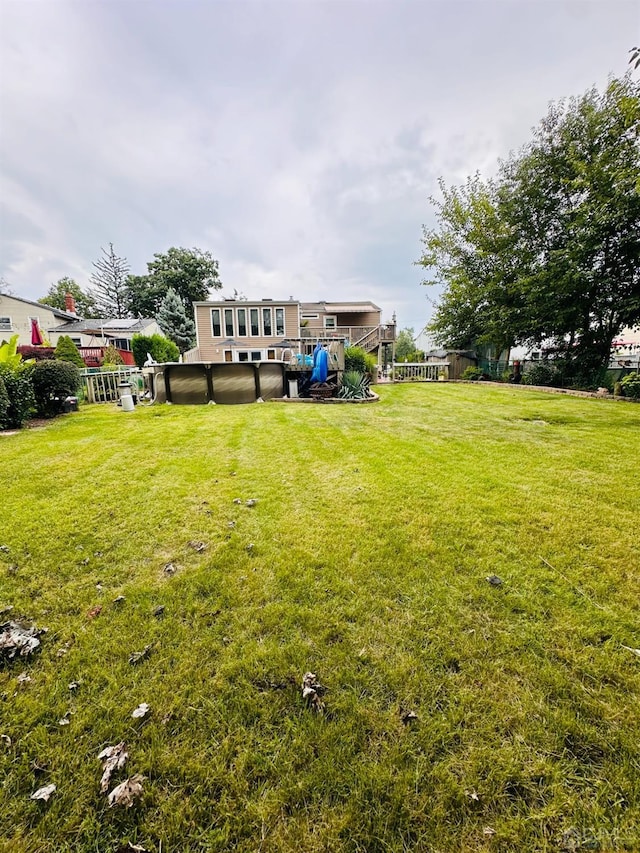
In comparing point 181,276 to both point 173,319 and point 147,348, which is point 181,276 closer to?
point 173,319

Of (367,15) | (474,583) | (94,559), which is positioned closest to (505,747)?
(474,583)

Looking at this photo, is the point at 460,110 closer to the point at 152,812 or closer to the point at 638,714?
the point at 638,714

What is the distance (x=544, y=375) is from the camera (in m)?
14.1

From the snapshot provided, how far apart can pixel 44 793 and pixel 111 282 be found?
174 feet

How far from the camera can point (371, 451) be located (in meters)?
5.10

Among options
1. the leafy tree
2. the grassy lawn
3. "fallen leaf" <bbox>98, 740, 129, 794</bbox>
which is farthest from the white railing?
"fallen leaf" <bbox>98, 740, 129, 794</bbox>

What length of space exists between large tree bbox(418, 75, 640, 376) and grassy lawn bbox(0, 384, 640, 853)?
12070 mm

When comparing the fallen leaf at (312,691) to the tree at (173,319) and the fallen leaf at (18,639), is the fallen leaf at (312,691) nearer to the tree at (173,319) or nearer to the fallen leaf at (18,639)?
the fallen leaf at (18,639)

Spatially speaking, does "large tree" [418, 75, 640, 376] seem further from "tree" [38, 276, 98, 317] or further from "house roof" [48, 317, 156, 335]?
"tree" [38, 276, 98, 317]

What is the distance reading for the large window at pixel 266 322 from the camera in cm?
2359

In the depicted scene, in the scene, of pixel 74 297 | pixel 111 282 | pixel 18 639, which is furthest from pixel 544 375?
pixel 74 297

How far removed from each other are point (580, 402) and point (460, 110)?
10.3 metres

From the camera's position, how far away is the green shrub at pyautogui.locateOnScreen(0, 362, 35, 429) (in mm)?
6762

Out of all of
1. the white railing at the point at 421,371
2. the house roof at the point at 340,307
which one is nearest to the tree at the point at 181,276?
the house roof at the point at 340,307
